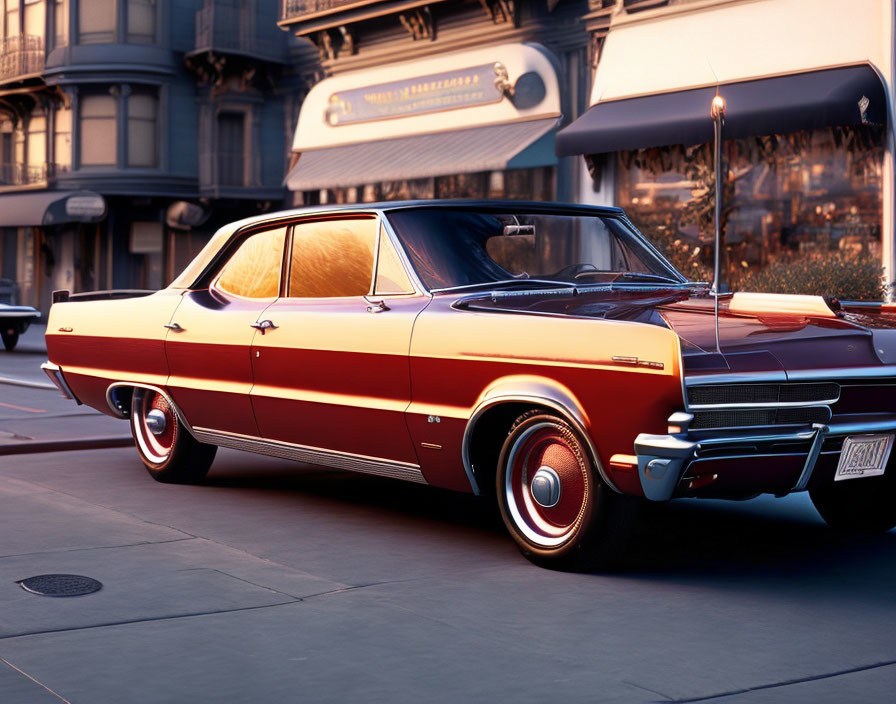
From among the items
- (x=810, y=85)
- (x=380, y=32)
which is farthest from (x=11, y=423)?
(x=380, y=32)

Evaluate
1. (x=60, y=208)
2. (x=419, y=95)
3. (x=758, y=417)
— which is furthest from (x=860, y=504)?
(x=60, y=208)

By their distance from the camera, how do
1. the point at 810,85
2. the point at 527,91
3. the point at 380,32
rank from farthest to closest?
the point at 380,32
the point at 527,91
the point at 810,85

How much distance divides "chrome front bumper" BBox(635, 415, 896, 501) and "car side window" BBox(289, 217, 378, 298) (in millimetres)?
2225

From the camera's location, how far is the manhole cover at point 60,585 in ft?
18.1

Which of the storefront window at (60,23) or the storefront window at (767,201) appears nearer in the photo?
the storefront window at (767,201)

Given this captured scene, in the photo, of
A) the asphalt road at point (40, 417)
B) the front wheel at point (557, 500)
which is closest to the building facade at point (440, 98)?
the asphalt road at point (40, 417)

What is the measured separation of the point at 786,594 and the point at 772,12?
1431 centimetres

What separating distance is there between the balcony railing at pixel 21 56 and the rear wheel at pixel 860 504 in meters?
32.3

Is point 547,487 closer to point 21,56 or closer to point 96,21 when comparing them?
point 96,21

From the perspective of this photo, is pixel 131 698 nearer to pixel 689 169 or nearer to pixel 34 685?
pixel 34 685

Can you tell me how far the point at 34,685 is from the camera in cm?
422

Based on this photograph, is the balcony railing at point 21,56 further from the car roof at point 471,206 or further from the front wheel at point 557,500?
the front wheel at point 557,500

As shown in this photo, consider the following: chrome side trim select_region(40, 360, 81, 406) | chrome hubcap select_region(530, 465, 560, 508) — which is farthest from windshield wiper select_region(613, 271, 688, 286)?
chrome side trim select_region(40, 360, 81, 406)

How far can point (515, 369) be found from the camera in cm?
605
